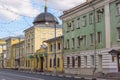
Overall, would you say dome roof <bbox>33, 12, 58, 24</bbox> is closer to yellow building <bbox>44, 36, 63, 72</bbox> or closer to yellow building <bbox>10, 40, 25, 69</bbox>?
yellow building <bbox>10, 40, 25, 69</bbox>

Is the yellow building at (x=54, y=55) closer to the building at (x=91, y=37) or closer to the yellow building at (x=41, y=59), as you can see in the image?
the yellow building at (x=41, y=59)

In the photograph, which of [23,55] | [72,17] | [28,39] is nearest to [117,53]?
[72,17]

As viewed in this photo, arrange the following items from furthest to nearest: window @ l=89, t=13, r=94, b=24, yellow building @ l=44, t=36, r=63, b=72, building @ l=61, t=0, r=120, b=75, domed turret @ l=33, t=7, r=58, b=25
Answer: domed turret @ l=33, t=7, r=58, b=25
yellow building @ l=44, t=36, r=63, b=72
window @ l=89, t=13, r=94, b=24
building @ l=61, t=0, r=120, b=75

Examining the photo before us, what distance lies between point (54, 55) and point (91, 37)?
16.3 meters

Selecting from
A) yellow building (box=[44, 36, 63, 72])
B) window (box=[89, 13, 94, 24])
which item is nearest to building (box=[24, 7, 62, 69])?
yellow building (box=[44, 36, 63, 72])

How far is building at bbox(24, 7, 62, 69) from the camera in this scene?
72.3 meters

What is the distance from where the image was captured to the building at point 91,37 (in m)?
37.4

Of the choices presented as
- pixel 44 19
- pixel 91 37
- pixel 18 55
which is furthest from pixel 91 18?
pixel 18 55

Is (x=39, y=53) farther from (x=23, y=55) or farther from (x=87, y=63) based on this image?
(x=87, y=63)

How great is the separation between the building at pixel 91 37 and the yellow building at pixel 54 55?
280 centimetres

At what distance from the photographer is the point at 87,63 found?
44000mm

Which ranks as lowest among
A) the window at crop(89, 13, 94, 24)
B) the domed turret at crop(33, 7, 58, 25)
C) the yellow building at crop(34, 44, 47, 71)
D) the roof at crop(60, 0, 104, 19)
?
the yellow building at crop(34, 44, 47, 71)

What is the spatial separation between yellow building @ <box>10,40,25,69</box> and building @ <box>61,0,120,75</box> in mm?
33473

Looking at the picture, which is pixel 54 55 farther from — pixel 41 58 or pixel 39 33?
pixel 39 33
